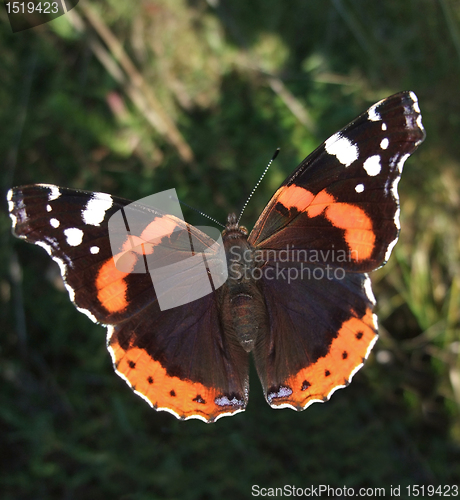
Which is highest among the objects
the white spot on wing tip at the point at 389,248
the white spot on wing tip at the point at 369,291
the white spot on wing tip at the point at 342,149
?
the white spot on wing tip at the point at 342,149

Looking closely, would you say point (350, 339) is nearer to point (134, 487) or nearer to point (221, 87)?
point (134, 487)

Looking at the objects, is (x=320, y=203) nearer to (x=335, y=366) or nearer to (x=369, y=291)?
(x=369, y=291)

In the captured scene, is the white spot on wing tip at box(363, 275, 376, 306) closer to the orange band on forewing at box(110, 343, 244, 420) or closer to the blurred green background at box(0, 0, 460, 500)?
the orange band on forewing at box(110, 343, 244, 420)

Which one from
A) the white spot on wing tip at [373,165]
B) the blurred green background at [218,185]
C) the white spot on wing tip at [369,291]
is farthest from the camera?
the blurred green background at [218,185]

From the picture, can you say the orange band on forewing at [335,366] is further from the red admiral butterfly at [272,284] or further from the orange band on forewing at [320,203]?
the orange band on forewing at [320,203]

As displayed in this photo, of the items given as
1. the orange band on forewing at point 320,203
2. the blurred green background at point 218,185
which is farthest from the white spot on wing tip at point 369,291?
the blurred green background at point 218,185

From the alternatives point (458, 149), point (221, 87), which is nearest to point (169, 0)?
point (221, 87)

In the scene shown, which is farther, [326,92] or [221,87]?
[221,87]
